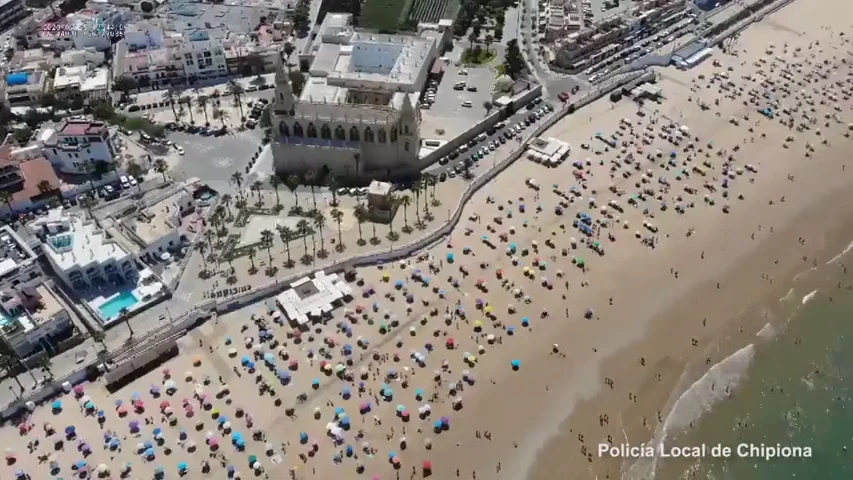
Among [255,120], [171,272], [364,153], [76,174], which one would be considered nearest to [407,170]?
[364,153]

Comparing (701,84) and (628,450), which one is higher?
(701,84)

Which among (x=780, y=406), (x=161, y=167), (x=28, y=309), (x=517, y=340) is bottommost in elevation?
(x=780, y=406)

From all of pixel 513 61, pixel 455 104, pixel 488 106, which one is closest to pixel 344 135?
pixel 455 104

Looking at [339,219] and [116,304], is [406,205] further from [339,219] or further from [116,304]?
[116,304]

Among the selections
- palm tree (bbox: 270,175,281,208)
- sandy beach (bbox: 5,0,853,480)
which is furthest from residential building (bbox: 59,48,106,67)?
sandy beach (bbox: 5,0,853,480)

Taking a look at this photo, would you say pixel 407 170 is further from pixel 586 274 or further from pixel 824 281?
pixel 824 281

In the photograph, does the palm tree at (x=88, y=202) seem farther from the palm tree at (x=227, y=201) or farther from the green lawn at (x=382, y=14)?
the green lawn at (x=382, y=14)
